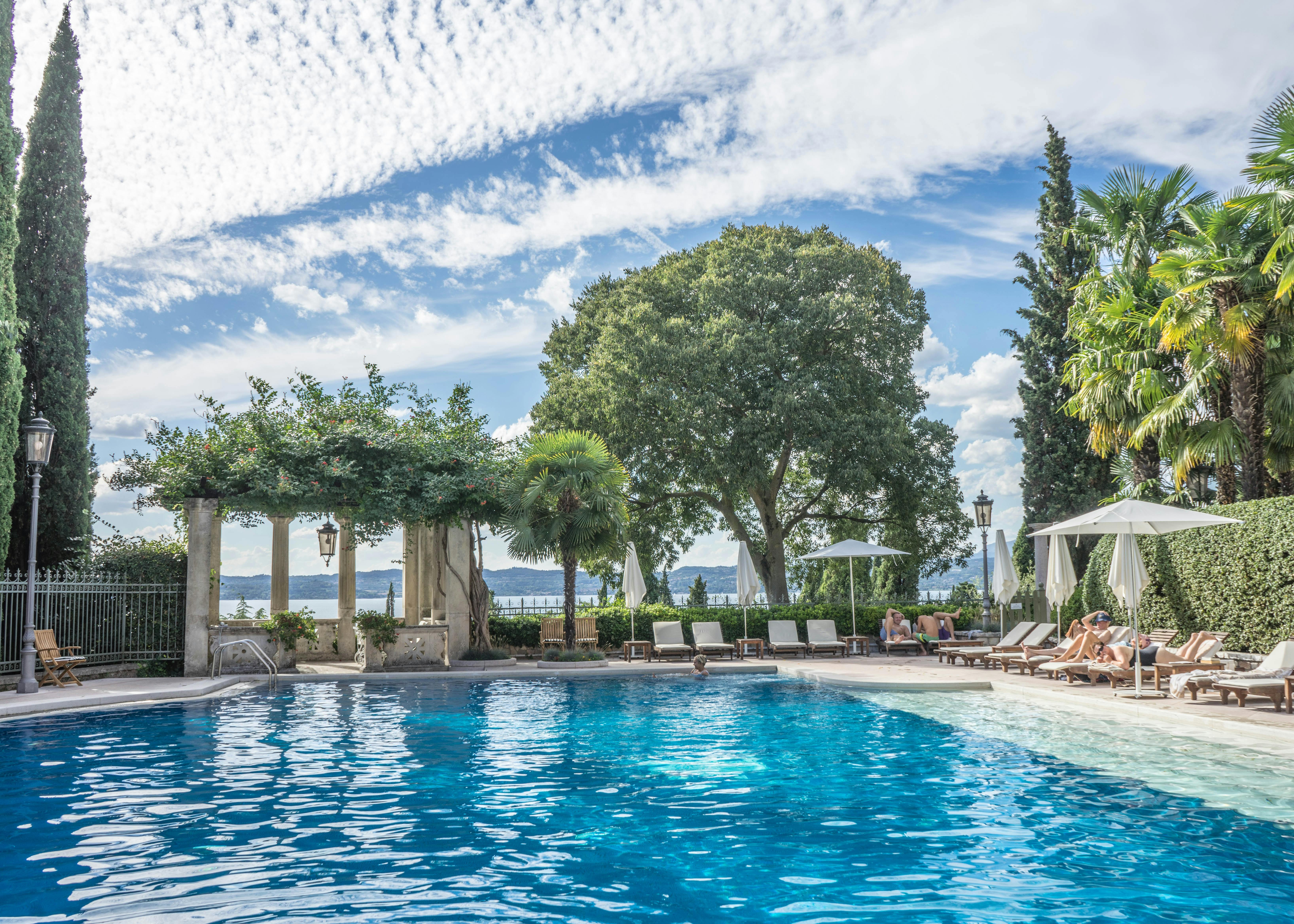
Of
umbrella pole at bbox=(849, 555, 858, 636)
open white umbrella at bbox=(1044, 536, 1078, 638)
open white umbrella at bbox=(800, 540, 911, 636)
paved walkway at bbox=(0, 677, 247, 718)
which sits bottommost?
paved walkway at bbox=(0, 677, 247, 718)

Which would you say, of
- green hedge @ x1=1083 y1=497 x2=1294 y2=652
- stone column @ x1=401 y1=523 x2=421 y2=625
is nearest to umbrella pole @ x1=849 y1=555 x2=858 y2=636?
green hedge @ x1=1083 y1=497 x2=1294 y2=652

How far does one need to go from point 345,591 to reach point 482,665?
4932 mm

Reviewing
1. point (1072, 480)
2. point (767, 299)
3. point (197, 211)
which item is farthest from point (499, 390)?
point (1072, 480)

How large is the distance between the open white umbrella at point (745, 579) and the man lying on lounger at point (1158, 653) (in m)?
8.78

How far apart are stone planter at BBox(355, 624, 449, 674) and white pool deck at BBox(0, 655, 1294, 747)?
40cm

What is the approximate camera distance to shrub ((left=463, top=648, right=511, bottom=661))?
62.5 feet

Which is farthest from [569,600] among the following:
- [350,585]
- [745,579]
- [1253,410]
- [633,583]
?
[1253,410]

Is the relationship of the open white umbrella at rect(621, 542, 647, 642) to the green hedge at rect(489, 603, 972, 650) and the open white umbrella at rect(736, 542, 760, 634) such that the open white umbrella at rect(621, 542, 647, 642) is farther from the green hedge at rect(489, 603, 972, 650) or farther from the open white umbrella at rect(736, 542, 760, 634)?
the open white umbrella at rect(736, 542, 760, 634)

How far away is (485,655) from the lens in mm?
19266

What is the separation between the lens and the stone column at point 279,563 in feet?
69.8

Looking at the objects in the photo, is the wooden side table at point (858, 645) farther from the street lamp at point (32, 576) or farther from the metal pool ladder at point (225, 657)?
the street lamp at point (32, 576)

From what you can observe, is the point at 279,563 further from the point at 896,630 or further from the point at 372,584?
the point at 372,584

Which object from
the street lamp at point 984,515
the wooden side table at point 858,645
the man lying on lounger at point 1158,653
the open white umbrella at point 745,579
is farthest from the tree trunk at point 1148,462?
the open white umbrella at point 745,579

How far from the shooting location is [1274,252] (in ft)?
40.4
